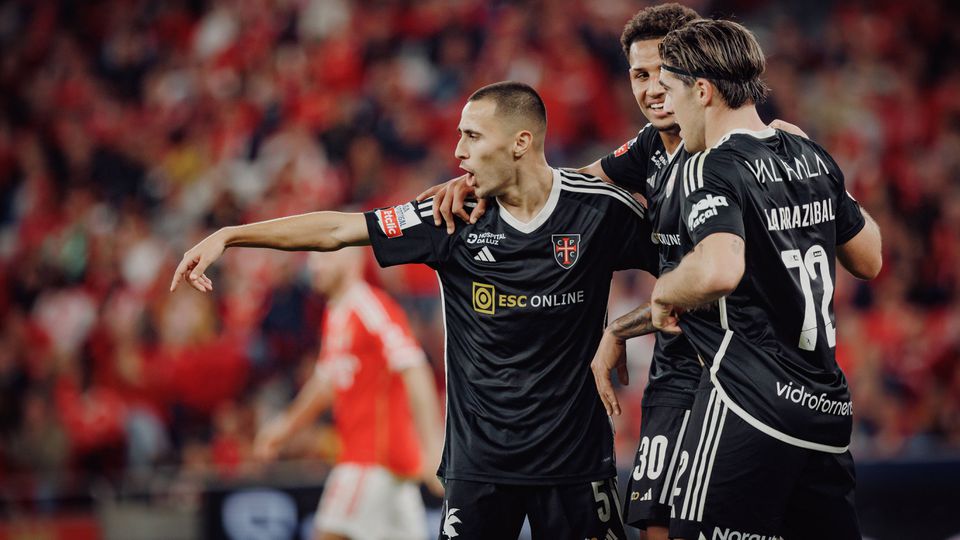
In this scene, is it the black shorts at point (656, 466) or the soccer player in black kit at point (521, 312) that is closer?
the black shorts at point (656, 466)

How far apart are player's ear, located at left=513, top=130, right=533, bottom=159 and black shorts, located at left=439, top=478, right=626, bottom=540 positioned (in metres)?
1.28

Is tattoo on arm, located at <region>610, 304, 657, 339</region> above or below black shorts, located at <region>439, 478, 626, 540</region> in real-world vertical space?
above

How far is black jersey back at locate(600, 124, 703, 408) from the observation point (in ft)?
14.1

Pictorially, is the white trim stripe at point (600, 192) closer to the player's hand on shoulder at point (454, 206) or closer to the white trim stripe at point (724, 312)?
the player's hand on shoulder at point (454, 206)

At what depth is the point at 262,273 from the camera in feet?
38.7

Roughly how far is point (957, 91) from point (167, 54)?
957 cm

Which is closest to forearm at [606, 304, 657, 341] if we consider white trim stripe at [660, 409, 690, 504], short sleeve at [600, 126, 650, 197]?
white trim stripe at [660, 409, 690, 504]

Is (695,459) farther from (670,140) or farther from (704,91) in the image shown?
(670,140)

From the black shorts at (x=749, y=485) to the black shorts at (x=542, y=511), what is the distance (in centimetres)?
68

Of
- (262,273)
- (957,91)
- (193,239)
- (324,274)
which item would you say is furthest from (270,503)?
(957,91)

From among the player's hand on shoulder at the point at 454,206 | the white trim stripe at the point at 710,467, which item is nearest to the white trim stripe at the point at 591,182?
the player's hand on shoulder at the point at 454,206

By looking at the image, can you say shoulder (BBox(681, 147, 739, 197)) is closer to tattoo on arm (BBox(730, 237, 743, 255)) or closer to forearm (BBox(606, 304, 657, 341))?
tattoo on arm (BBox(730, 237, 743, 255))

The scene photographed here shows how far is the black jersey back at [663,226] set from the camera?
4.31 metres

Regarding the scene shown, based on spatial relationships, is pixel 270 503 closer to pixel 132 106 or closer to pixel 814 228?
pixel 814 228
